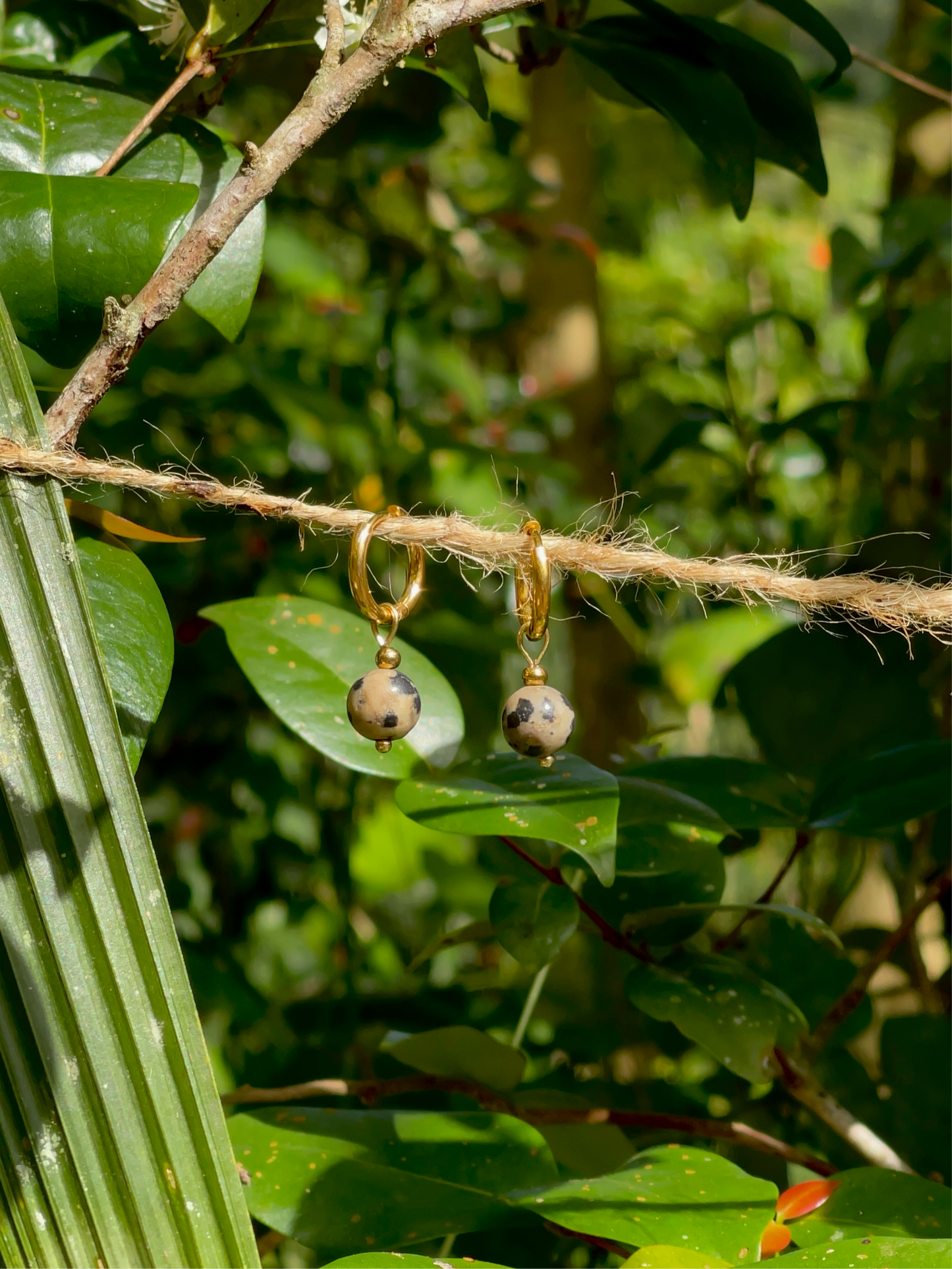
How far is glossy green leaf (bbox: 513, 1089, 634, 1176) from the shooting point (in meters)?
0.48

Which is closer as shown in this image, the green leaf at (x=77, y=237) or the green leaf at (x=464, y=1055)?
the green leaf at (x=77, y=237)

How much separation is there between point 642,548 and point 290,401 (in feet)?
1.79

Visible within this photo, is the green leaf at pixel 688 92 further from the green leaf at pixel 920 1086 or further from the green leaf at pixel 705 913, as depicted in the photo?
the green leaf at pixel 920 1086

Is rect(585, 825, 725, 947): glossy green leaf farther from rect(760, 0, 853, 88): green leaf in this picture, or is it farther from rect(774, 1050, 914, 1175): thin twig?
rect(760, 0, 853, 88): green leaf

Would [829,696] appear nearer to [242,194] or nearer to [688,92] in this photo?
[688,92]

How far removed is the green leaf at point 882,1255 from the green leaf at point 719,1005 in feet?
0.26

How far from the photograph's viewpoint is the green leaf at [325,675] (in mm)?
414

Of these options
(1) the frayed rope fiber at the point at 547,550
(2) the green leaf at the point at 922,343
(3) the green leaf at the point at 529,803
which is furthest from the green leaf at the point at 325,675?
(2) the green leaf at the point at 922,343

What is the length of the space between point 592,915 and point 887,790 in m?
0.14

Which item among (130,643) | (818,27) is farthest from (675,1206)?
A: (818,27)

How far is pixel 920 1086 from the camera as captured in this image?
57cm

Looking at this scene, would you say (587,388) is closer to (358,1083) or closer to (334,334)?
(334,334)

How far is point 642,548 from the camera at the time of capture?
1.05ft

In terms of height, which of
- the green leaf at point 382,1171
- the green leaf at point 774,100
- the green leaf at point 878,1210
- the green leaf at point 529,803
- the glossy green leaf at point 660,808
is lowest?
the green leaf at point 878,1210
